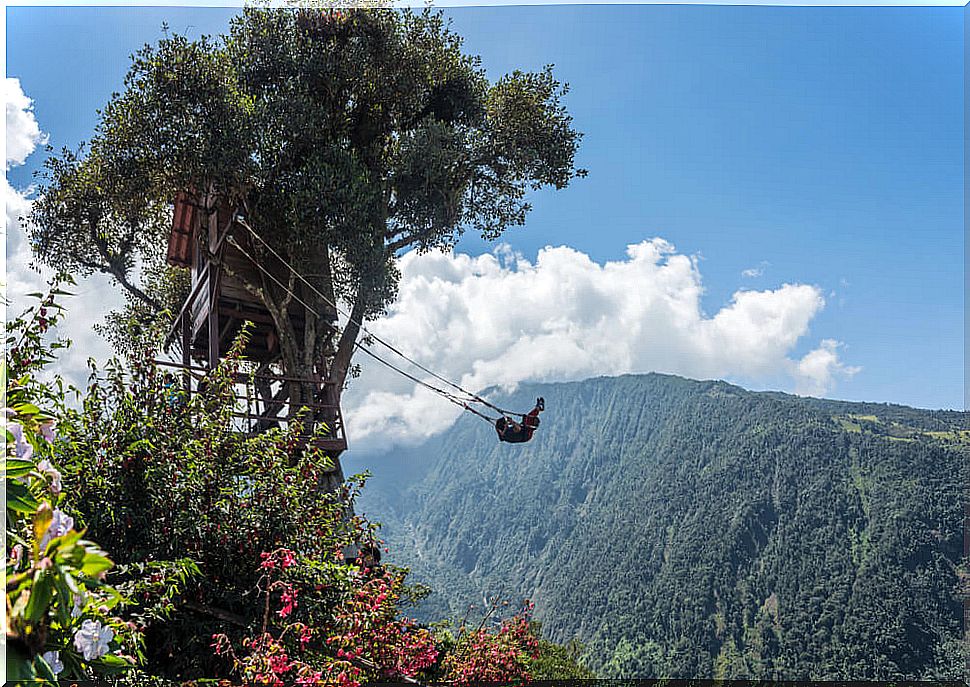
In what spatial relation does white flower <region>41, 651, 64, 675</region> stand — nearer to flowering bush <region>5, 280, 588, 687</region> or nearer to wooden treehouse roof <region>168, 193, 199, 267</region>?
flowering bush <region>5, 280, 588, 687</region>

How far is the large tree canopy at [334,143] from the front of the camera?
474 centimetres

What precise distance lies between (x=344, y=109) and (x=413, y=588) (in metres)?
3.29

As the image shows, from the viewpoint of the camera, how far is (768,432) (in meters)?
12.4

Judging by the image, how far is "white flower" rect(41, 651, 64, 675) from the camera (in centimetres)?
93

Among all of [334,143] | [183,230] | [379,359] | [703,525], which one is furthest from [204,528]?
[703,525]

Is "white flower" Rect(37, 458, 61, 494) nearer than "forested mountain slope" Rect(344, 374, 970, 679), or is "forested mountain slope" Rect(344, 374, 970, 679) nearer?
"white flower" Rect(37, 458, 61, 494)

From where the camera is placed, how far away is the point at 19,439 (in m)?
0.89

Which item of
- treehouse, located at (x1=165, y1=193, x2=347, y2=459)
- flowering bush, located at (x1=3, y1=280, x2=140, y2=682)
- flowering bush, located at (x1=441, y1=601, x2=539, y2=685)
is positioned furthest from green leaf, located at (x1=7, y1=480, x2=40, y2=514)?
treehouse, located at (x1=165, y1=193, x2=347, y2=459)

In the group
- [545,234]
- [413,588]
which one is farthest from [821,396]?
[413,588]

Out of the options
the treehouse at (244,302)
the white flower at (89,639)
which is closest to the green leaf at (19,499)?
the white flower at (89,639)

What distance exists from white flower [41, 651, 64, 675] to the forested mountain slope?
16.8ft

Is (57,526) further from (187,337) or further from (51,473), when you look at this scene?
(187,337)

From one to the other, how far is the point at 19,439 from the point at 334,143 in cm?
434

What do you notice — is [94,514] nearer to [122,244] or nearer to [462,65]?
[462,65]
